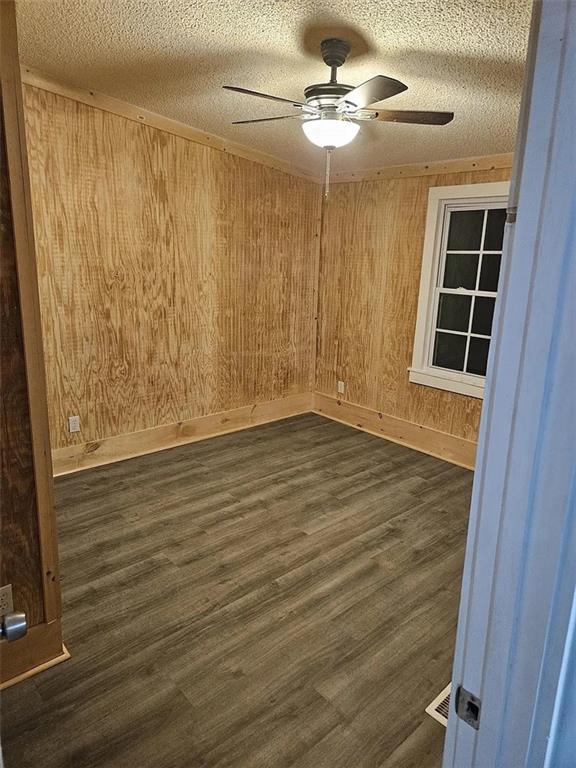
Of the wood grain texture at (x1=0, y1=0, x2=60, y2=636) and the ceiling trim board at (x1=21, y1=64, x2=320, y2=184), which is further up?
the ceiling trim board at (x1=21, y1=64, x2=320, y2=184)

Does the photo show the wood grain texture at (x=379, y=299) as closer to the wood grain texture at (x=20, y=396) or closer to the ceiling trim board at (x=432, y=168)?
the ceiling trim board at (x=432, y=168)

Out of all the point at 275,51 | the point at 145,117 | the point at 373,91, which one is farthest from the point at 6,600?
the point at 145,117

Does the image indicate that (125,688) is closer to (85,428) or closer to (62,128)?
(85,428)

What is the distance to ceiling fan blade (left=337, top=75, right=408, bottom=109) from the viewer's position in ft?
6.21

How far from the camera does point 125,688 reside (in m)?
1.75

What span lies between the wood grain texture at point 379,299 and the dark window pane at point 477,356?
251mm

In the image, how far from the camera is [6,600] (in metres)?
1.60

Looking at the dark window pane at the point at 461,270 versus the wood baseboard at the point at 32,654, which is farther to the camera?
the dark window pane at the point at 461,270

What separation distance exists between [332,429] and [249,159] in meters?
2.51

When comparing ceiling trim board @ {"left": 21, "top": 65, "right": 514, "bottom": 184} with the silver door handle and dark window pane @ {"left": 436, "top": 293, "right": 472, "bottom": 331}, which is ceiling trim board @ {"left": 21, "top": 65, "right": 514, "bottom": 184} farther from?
the silver door handle

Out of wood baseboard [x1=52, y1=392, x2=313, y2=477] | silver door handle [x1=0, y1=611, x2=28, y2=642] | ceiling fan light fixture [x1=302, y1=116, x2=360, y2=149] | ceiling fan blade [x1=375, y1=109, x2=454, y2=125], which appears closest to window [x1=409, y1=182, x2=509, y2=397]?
wood baseboard [x1=52, y1=392, x2=313, y2=477]

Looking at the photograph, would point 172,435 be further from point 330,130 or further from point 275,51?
point 275,51

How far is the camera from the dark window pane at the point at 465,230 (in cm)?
381

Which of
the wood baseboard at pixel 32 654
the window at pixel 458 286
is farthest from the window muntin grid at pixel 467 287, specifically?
the wood baseboard at pixel 32 654
